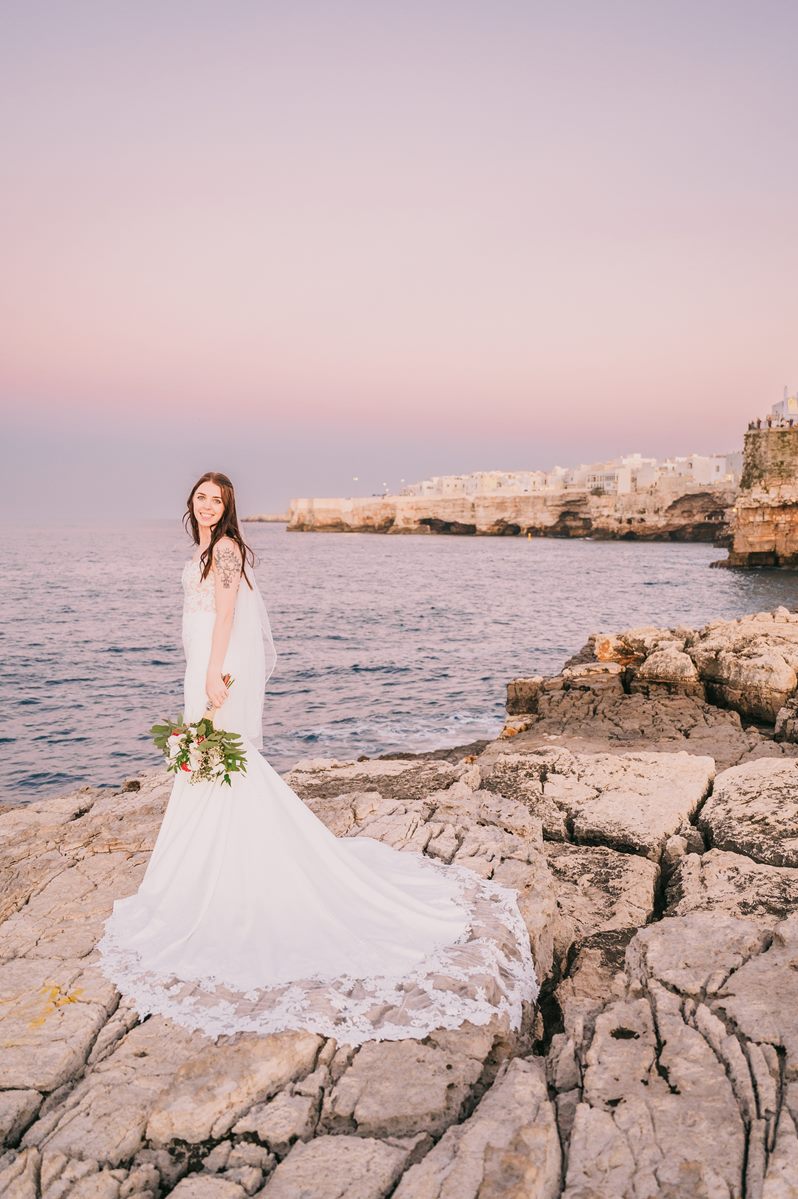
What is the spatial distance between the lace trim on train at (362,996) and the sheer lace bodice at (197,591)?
1.66 metres

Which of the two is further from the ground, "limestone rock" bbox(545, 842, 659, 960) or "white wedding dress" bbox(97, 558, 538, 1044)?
"white wedding dress" bbox(97, 558, 538, 1044)

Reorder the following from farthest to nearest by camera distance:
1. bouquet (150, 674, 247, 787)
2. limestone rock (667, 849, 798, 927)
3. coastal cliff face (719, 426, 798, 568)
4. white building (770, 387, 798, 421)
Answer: white building (770, 387, 798, 421)
coastal cliff face (719, 426, 798, 568)
limestone rock (667, 849, 798, 927)
bouquet (150, 674, 247, 787)

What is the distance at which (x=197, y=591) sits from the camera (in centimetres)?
375

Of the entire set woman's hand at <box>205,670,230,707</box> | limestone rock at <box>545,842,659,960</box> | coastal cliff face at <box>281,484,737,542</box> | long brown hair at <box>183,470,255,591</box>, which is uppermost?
coastal cliff face at <box>281,484,737,542</box>

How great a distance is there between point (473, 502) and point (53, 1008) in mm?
121838

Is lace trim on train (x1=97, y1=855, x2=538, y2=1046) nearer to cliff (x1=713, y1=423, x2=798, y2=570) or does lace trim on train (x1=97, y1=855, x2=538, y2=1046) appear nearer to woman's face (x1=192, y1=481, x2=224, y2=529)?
woman's face (x1=192, y1=481, x2=224, y2=529)

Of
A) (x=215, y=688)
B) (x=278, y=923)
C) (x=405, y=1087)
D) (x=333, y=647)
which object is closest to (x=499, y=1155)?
(x=405, y=1087)

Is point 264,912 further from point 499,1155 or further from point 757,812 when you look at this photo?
point 757,812

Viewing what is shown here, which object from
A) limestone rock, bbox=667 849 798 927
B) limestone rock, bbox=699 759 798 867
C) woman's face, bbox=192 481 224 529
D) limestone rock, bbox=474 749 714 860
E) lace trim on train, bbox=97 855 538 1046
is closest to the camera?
lace trim on train, bbox=97 855 538 1046

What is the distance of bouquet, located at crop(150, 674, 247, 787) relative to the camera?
11.7ft

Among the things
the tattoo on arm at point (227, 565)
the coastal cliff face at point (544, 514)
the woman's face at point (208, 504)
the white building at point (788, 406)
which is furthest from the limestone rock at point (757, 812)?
the coastal cliff face at point (544, 514)

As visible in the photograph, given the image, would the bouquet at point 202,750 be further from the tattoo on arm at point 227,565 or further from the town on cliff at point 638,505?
the town on cliff at point 638,505

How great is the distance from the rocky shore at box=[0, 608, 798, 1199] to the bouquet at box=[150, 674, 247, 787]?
0.97 metres

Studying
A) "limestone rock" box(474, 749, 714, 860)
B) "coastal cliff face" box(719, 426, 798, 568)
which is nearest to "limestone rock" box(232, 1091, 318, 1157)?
"limestone rock" box(474, 749, 714, 860)
